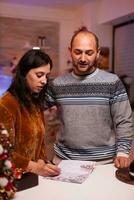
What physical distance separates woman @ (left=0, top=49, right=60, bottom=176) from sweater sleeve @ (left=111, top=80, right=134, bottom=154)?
39cm

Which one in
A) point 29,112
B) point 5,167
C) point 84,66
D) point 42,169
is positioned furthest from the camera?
point 84,66

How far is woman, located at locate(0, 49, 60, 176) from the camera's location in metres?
1.43

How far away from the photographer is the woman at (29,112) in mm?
1434

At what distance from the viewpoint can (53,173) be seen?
1.43m

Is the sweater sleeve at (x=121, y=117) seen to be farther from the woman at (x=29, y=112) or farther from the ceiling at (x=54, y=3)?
the ceiling at (x=54, y=3)

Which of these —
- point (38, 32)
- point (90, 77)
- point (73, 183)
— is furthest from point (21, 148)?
point (38, 32)

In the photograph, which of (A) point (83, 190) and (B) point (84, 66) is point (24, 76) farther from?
(A) point (83, 190)

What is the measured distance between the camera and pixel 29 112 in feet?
5.19

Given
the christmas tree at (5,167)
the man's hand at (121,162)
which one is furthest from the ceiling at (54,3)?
the christmas tree at (5,167)

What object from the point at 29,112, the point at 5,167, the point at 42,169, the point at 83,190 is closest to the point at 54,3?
the point at 29,112

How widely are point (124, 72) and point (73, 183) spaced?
3.53 metres

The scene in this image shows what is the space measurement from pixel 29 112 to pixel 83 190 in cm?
48

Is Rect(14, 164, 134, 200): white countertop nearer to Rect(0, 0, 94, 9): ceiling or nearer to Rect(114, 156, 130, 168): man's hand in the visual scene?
Result: Rect(114, 156, 130, 168): man's hand

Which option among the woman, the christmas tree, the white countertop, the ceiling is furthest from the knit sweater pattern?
the ceiling
